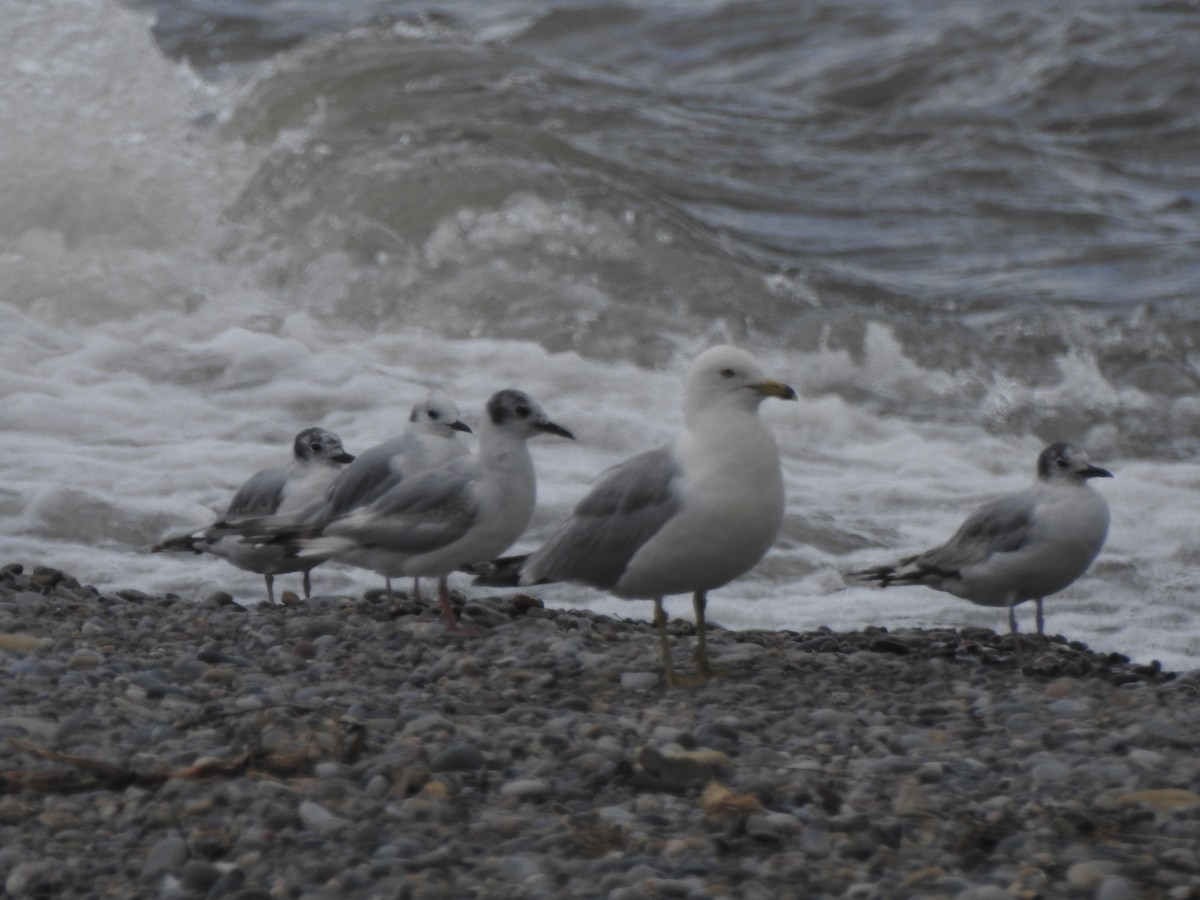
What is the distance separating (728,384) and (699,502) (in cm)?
36

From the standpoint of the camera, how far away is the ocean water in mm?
8086

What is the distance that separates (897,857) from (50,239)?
36.2 ft

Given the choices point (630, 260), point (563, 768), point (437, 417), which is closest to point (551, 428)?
point (437, 417)

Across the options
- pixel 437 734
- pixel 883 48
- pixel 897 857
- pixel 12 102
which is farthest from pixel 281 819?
pixel 883 48

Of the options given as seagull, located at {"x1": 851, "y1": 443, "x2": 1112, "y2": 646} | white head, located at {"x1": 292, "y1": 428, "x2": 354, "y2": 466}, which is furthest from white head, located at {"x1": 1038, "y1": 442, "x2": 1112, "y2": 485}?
white head, located at {"x1": 292, "y1": 428, "x2": 354, "y2": 466}

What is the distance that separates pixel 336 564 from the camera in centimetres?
735

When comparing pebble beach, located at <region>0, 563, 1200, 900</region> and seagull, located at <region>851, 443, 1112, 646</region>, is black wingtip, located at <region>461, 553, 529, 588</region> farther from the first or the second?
seagull, located at <region>851, 443, 1112, 646</region>

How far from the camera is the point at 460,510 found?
18.0 ft

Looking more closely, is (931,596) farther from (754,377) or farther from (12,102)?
(12,102)

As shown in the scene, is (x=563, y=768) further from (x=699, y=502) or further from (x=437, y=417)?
(x=437, y=417)

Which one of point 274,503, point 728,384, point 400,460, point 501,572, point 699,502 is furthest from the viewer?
point 274,503

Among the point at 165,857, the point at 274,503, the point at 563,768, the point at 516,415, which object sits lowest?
the point at 165,857

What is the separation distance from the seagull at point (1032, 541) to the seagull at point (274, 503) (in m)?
2.17

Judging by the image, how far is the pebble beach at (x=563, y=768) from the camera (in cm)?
336
